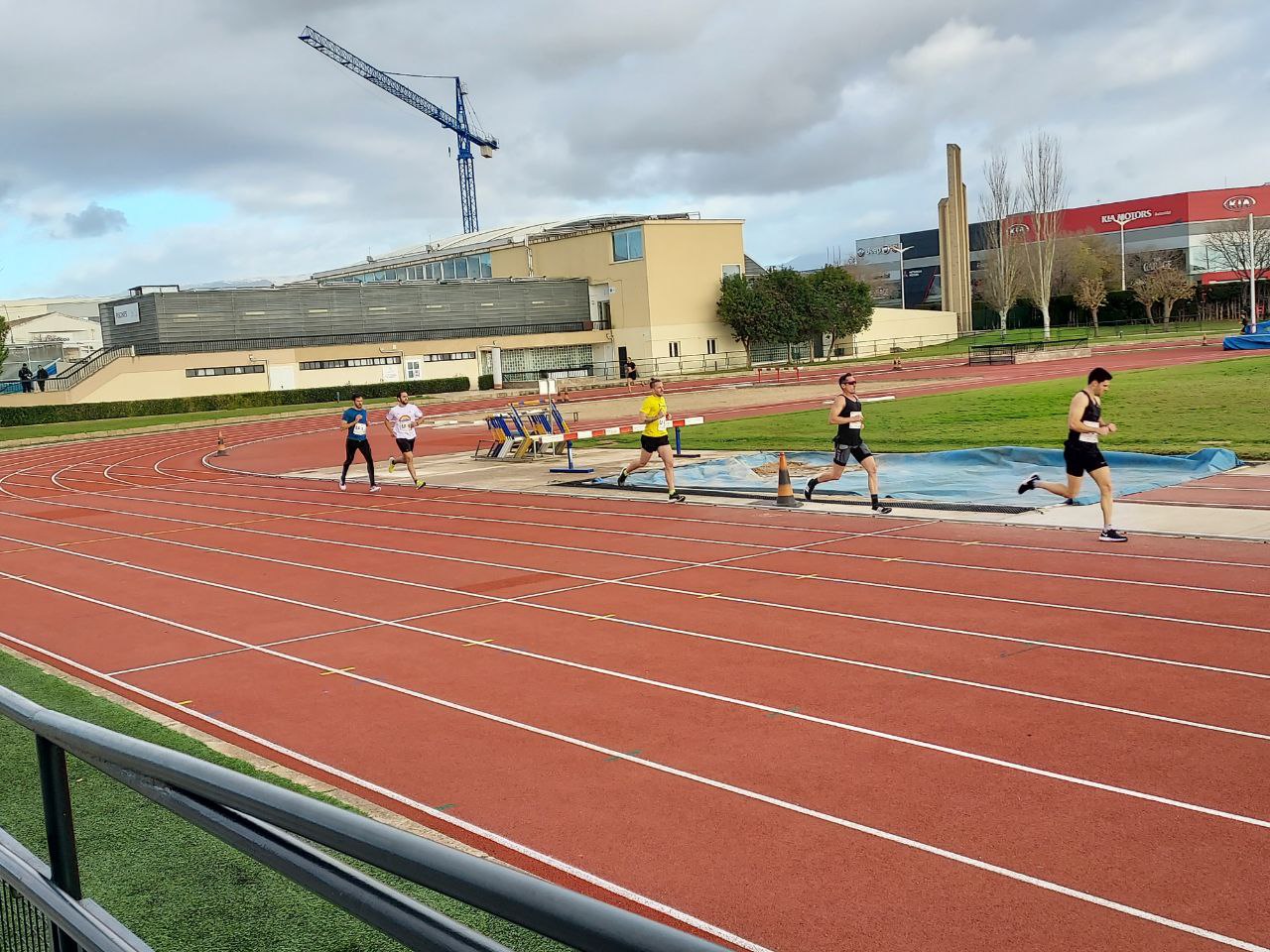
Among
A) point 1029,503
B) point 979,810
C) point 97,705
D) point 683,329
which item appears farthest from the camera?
point 683,329

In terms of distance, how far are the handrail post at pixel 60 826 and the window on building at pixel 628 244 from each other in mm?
73217

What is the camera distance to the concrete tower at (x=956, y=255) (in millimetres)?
86562

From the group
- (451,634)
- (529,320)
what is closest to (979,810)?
(451,634)

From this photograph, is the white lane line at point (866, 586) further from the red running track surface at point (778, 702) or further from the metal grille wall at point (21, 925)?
the metal grille wall at point (21, 925)

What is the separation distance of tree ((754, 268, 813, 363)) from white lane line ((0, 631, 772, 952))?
6862cm

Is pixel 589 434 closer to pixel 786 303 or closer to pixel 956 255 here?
pixel 786 303

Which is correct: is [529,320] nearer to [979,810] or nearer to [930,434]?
[930,434]

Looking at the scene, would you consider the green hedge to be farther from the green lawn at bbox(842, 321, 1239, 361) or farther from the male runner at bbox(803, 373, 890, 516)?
the male runner at bbox(803, 373, 890, 516)

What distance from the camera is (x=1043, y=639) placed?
356 inches

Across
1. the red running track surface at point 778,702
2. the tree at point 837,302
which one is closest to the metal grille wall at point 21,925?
the red running track surface at point 778,702

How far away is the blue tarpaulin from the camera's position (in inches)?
654

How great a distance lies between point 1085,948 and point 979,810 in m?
1.41

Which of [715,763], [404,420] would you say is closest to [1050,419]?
[404,420]

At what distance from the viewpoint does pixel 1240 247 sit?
76.8 metres
